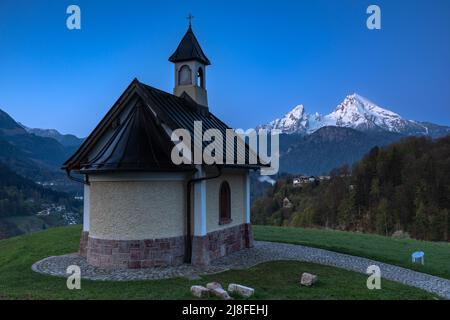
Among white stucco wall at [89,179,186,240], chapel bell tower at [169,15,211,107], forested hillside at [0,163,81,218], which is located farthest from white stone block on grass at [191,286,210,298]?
forested hillside at [0,163,81,218]

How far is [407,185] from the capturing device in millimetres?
48906

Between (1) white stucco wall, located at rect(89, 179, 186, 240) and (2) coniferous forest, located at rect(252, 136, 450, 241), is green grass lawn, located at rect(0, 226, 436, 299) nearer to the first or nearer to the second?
(1) white stucco wall, located at rect(89, 179, 186, 240)

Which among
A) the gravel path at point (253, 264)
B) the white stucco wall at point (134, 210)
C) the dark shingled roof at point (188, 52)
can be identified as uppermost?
the dark shingled roof at point (188, 52)

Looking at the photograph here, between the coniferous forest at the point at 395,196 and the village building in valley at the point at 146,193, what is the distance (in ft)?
121

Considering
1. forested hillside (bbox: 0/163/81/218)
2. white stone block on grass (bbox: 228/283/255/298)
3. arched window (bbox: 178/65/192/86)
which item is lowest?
forested hillside (bbox: 0/163/81/218)

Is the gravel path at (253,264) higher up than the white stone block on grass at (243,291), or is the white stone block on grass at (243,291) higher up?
the white stone block on grass at (243,291)

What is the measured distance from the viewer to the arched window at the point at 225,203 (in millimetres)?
14930

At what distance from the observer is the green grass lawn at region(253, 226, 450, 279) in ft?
50.1

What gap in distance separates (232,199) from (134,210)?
4.56 meters

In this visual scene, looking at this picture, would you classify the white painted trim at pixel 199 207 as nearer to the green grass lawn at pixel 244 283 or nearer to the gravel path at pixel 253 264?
the gravel path at pixel 253 264

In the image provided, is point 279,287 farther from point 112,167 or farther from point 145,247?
point 112,167

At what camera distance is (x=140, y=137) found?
12859mm

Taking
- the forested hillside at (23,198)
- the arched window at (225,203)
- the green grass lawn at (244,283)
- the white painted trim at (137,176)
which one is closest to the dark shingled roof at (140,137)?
the white painted trim at (137,176)

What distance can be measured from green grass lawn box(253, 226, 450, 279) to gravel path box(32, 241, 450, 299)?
79 centimetres
